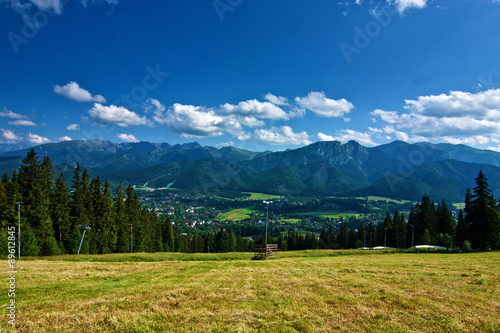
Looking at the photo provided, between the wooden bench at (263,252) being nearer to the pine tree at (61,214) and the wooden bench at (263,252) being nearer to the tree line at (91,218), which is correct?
the tree line at (91,218)

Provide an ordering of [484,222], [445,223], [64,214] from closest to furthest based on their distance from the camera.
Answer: [64,214]
[484,222]
[445,223]

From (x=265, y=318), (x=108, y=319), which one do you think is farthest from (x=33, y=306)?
(x=265, y=318)

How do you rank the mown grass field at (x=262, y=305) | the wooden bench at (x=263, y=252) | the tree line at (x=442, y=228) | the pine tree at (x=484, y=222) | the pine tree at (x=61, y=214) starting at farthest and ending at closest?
1. the tree line at (x=442, y=228)
2. the pine tree at (x=484, y=222)
3. the pine tree at (x=61, y=214)
4. the wooden bench at (x=263, y=252)
5. the mown grass field at (x=262, y=305)

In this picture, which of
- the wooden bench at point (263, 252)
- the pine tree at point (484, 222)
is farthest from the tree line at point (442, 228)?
the wooden bench at point (263, 252)

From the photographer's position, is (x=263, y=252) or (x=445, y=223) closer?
(x=263, y=252)

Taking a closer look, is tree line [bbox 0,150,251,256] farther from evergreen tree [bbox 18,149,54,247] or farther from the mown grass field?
the mown grass field

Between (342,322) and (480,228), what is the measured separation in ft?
188

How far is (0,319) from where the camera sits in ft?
26.7

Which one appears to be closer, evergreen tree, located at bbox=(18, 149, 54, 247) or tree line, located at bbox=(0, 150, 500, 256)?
tree line, located at bbox=(0, 150, 500, 256)

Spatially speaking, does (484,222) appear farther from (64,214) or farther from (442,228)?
(64,214)

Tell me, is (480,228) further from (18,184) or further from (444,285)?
(18,184)

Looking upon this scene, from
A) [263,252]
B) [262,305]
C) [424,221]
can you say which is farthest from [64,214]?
[424,221]

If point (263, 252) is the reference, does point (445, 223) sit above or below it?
below

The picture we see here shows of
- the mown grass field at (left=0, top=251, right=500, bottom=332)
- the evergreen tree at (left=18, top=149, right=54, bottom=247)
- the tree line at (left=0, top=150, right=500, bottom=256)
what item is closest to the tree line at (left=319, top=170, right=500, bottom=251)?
the tree line at (left=0, top=150, right=500, bottom=256)
